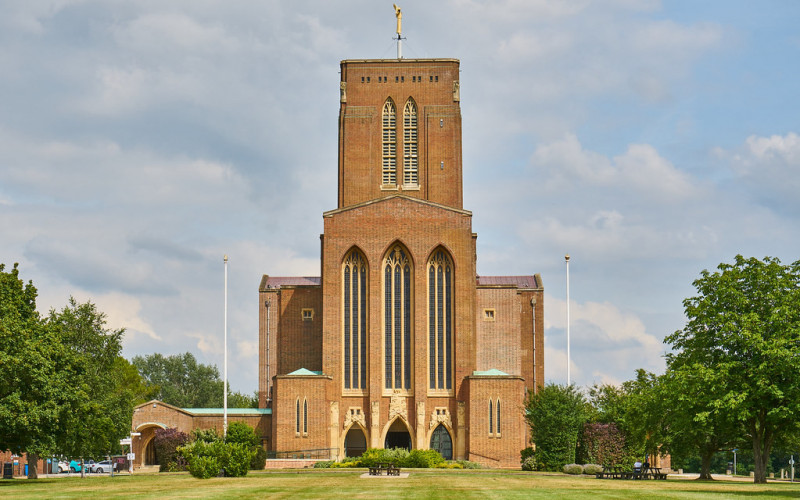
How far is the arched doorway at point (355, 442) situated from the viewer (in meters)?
64.7

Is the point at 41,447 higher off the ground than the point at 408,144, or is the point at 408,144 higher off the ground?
the point at 408,144

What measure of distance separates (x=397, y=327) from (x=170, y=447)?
1586 cm

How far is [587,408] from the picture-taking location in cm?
6125

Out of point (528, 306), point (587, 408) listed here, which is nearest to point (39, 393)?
point (587, 408)

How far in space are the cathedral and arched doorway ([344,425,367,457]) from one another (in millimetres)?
81

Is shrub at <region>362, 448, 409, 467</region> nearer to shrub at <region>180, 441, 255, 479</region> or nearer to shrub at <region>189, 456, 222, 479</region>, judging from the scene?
shrub at <region>180, 441, 255, 479</region>

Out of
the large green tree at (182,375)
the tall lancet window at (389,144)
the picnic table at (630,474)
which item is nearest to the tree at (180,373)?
the large green tree at (182,375)

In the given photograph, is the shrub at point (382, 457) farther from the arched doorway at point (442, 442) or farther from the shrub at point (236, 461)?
the shrub at point (236, 461)

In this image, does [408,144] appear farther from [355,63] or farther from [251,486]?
[251,486]

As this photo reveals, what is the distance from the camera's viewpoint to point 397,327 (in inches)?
2542

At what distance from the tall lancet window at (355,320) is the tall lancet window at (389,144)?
35.4 feet

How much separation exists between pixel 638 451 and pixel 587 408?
7.64 meters

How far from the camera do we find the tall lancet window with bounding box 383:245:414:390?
64188mm

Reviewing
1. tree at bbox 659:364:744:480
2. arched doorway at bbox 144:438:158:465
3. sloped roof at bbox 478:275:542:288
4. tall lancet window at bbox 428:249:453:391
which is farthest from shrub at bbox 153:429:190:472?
sloped roof at bbox 478:275:542:288
